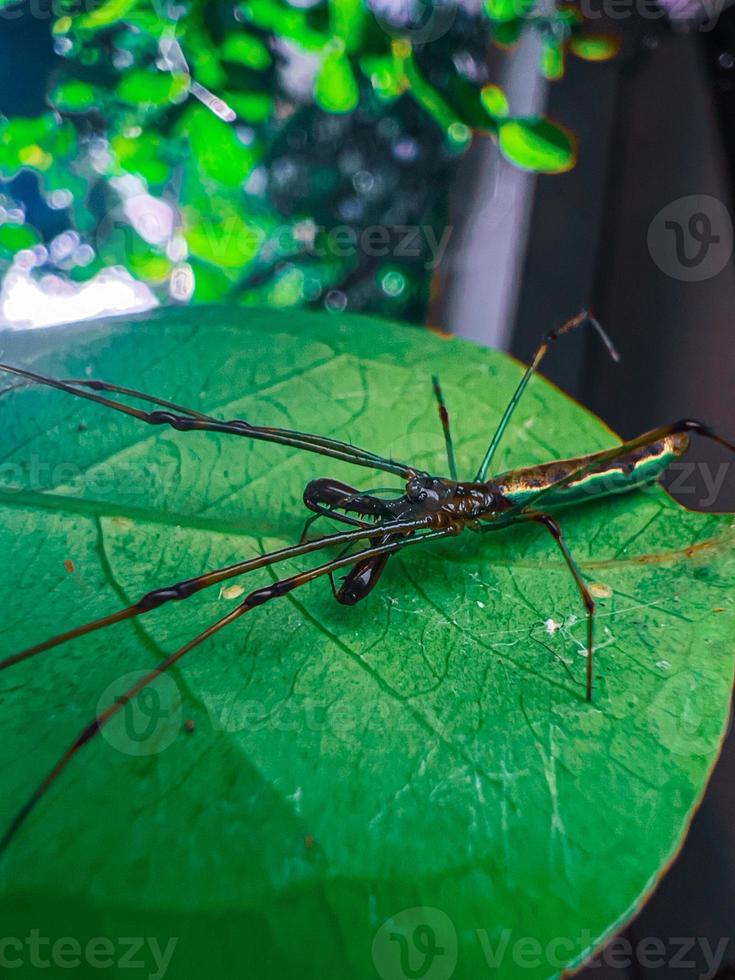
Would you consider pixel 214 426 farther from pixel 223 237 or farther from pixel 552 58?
pixel 552 58

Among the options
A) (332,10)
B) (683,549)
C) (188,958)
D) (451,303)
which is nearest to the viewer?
(188,958)

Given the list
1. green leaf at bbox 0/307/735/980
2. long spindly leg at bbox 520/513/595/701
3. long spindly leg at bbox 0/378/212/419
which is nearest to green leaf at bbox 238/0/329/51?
green leaf at bbox 0/307/735/980

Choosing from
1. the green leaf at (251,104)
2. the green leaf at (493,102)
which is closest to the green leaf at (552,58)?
the green leaf at (493,102)

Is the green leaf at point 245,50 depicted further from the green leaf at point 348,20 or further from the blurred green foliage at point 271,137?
the green leaf at point 348,20

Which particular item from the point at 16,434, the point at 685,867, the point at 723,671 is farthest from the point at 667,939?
the point at 16,434

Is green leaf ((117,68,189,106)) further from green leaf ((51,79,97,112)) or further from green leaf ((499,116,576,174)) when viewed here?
green leaf ((499,116,576,174))

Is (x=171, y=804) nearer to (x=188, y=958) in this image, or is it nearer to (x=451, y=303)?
(x=188, y=958)

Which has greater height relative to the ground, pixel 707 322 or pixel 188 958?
pixel 707 322
